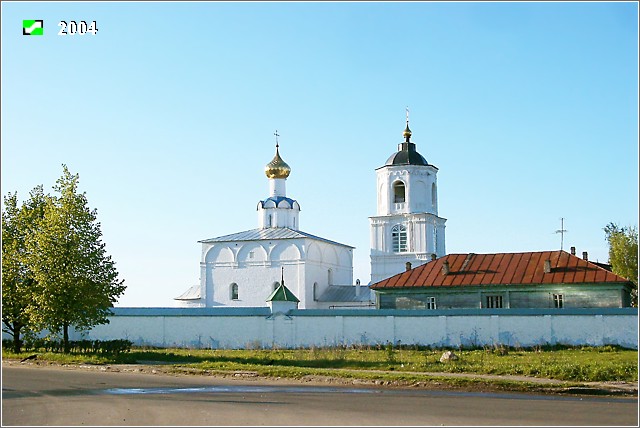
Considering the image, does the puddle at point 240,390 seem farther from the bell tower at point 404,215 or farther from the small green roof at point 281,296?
the bell tower at point 404,215

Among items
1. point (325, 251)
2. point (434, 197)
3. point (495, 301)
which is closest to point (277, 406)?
point (495, 301)

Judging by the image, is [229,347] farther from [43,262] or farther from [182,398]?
[182,398]

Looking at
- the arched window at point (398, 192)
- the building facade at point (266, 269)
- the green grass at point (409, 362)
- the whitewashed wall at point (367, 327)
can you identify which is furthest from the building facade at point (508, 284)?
the arched window at point (398, 192)

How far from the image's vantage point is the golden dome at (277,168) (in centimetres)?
5688

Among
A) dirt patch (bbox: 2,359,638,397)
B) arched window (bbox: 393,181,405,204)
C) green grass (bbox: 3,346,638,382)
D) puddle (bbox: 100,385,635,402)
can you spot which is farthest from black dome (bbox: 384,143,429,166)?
puddle (bbox: 100,385,635,402)

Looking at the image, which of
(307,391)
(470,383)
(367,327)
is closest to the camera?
(307,391)

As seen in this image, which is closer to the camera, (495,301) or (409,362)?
(409,362)

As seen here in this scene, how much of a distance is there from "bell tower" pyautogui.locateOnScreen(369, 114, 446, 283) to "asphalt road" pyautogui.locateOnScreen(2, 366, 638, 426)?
3401 cm

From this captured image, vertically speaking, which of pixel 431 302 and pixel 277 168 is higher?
pixel 277 168

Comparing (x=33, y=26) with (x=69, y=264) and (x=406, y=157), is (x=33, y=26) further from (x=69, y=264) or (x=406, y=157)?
(x=406, y=157)

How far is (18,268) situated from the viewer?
2862cm

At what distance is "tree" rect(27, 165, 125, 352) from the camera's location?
2697cm

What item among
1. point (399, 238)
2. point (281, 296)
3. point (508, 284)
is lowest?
point (281, 296)

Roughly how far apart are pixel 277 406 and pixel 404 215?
128ft
